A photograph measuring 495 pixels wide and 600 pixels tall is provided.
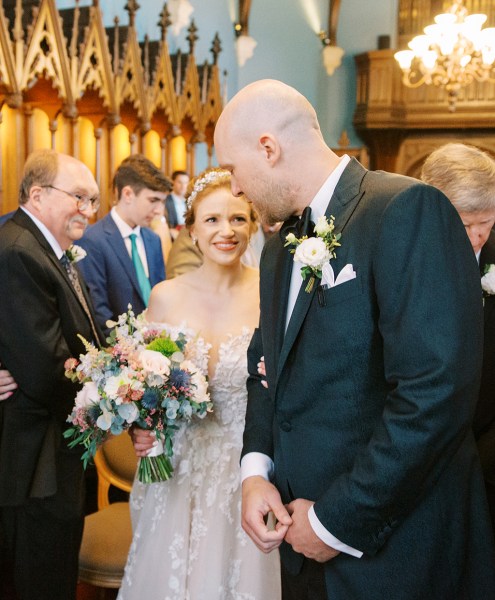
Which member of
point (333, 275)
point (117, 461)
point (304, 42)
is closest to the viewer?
point (333, 275)

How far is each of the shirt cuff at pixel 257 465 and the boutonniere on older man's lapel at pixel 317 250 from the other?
0.55m

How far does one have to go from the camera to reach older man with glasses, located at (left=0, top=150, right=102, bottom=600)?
2.76 m

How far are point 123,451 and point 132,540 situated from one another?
0.48 m

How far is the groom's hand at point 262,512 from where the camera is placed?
164 cm

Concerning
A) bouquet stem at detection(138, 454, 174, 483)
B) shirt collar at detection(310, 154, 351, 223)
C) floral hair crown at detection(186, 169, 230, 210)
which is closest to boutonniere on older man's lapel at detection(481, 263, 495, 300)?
shirt collar at detection(310, 154, 351, 223)

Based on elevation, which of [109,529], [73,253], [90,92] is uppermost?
[90,92]

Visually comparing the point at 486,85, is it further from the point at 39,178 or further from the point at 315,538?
the point at 315,538

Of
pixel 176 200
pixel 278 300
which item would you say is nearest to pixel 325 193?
pixel 278 300

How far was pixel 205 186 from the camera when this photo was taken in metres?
2.95

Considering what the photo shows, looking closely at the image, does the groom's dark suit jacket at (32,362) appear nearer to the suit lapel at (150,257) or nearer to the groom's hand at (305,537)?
the groom's hand at (305,537)

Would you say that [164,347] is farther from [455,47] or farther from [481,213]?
[455,47]

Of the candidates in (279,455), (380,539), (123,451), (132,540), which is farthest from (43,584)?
(380,539)

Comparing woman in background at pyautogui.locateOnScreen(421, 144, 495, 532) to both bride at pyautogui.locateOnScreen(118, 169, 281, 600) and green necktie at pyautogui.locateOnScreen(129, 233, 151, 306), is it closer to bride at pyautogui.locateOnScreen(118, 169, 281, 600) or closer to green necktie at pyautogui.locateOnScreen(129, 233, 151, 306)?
bride at pyautogui.locateOnScreen(118, 169, 281, 600)

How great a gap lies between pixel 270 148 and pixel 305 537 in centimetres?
90
